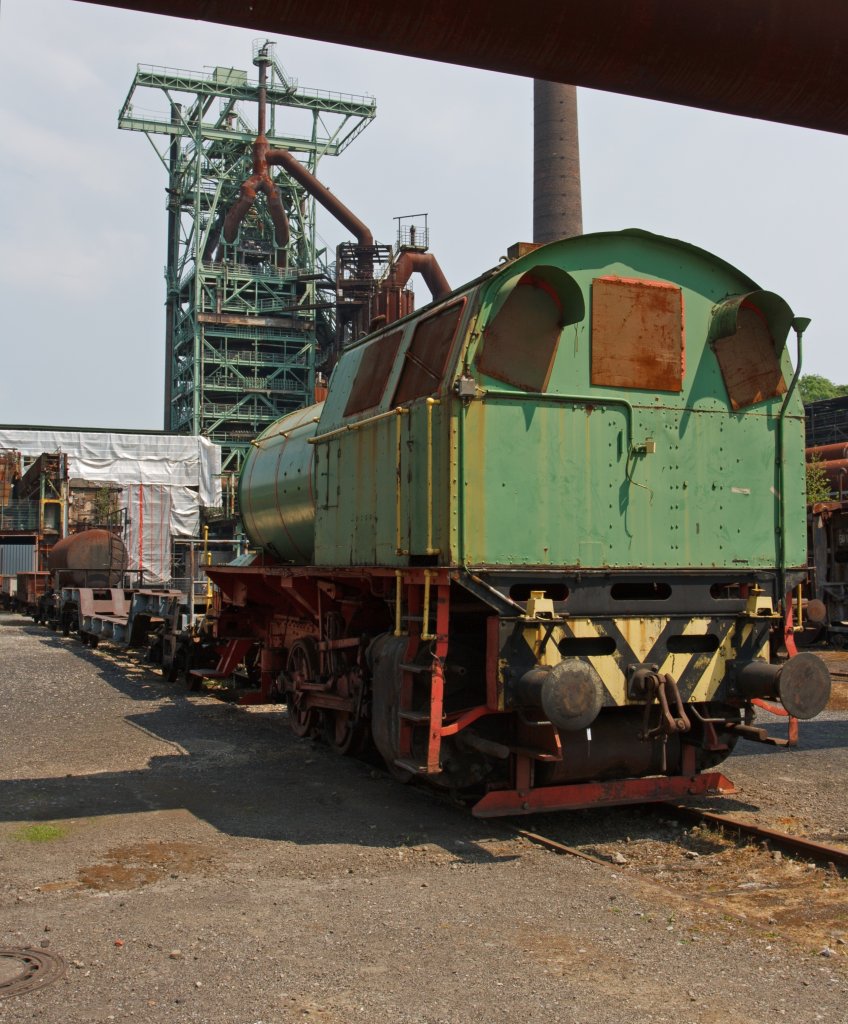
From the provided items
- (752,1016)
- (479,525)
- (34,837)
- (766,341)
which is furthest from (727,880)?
(34,837)

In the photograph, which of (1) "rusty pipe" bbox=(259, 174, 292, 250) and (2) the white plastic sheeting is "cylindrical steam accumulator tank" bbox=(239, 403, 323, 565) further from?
(1) "rusty pipe" bbox=(259, 174, 292, 250)

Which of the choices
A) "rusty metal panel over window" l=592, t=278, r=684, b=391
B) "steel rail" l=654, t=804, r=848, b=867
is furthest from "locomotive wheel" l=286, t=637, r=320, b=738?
"rusty metal panel over window" l=592, t=278, r=684, b=391

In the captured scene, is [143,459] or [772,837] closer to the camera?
[772,837]

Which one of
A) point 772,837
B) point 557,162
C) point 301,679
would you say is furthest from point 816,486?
point 772,837

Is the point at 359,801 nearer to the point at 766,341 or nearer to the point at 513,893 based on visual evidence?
the point at 513,893

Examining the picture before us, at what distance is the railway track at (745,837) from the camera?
6199 millimetres

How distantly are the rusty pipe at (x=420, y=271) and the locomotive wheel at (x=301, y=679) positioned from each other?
29.6 m

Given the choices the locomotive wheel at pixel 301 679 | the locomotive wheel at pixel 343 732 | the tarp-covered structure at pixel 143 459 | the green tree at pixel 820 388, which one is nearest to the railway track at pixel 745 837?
the locomotive wheel at pixel 343 732

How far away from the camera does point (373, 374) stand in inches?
333

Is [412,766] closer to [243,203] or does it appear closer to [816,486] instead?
[816,486]

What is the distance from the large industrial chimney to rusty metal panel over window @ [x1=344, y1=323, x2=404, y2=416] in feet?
54.9

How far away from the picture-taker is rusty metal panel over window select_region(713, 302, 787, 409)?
759 cm

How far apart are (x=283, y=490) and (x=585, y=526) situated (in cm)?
487

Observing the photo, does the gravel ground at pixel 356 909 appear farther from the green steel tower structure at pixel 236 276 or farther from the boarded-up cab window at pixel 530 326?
the green steel tower structure at pixel 236 276
